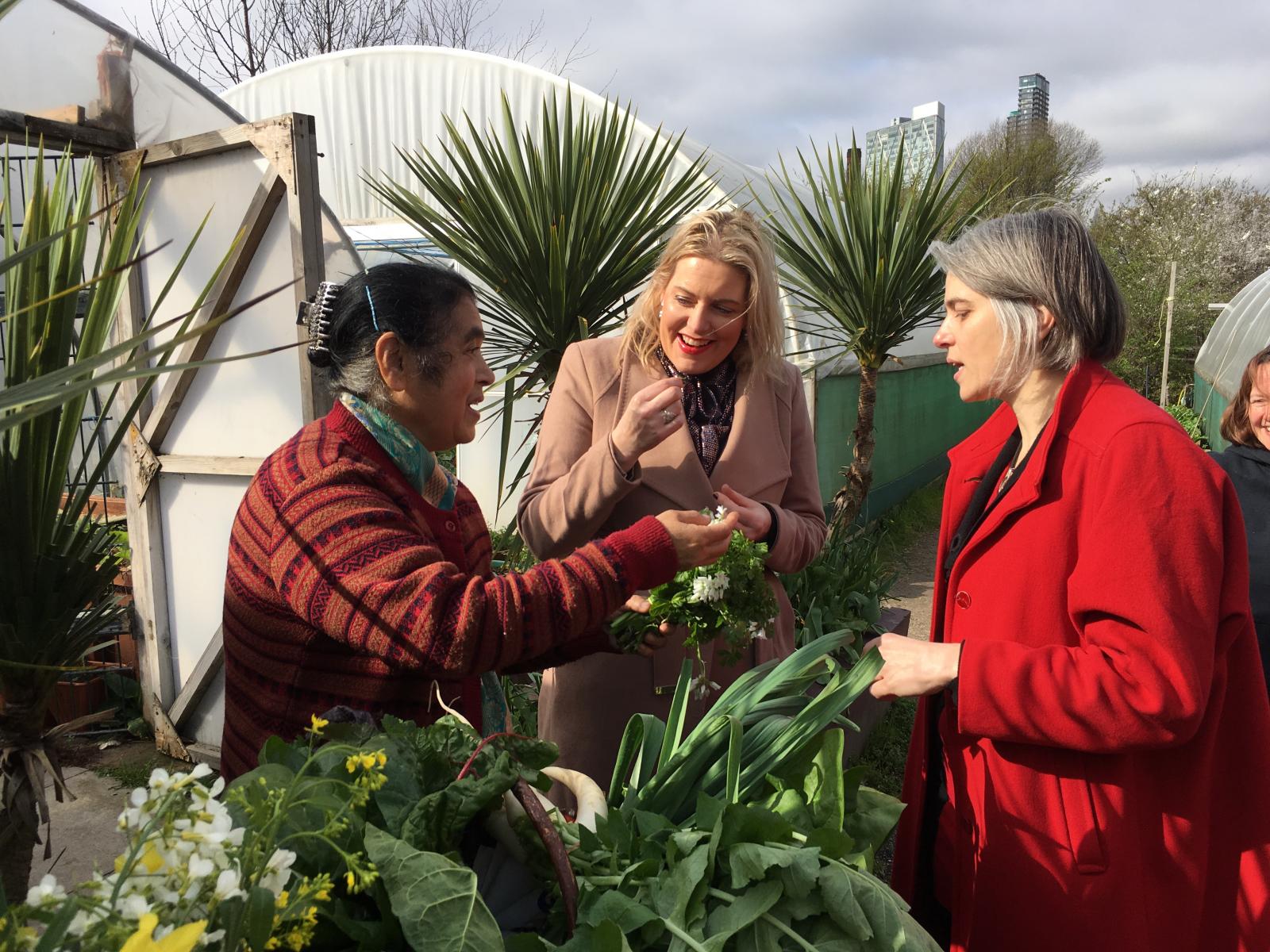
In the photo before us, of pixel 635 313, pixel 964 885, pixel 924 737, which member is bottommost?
pixel 964 885

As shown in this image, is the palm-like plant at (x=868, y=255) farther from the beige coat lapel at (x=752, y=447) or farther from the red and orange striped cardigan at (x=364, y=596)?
the red and orange striped cardigan at (x=364, y=596)

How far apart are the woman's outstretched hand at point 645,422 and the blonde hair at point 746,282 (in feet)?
1.08

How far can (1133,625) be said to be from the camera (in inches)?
56.9

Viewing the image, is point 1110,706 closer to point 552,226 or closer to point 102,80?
point 552,226

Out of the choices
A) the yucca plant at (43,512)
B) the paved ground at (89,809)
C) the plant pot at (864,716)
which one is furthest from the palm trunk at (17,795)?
the plant pot at (864,716)

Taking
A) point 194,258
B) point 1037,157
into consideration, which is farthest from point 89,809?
point 1037,157

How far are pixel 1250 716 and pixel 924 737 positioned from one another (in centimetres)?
58

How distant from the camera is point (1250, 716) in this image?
162 centimetres

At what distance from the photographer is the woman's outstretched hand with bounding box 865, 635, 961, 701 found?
5.15 feet

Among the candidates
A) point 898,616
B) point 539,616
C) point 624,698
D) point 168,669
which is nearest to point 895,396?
point 898,616

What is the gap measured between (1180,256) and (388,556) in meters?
25.2

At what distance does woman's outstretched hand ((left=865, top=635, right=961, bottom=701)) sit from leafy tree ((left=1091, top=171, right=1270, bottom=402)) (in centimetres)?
1940

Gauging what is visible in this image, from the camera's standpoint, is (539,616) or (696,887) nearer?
(696,887)

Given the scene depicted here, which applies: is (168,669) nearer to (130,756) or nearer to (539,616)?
(130,756)
